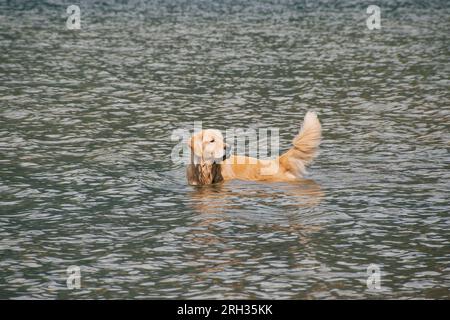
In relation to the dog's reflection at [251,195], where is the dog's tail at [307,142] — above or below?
above

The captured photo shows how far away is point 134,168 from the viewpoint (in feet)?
49.5

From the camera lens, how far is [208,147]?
44.6 ft

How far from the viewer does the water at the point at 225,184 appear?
34.6ft

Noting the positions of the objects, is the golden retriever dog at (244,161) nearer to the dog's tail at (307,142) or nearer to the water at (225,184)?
the dog's tail at (307,142)

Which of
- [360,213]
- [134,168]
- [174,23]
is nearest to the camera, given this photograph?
[360,213]

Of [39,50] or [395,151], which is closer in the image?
[395,151]

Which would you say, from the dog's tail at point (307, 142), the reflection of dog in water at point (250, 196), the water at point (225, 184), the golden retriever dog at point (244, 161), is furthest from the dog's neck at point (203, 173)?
the dog's tail at point (307, 142)

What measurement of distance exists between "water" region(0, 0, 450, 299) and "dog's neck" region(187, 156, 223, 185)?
0.74ft

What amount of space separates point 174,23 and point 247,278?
21.9 meters

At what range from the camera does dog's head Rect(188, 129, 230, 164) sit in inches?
535

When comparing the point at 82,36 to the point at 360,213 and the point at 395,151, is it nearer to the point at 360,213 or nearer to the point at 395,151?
the point at 395,151

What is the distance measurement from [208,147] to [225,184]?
777mm
